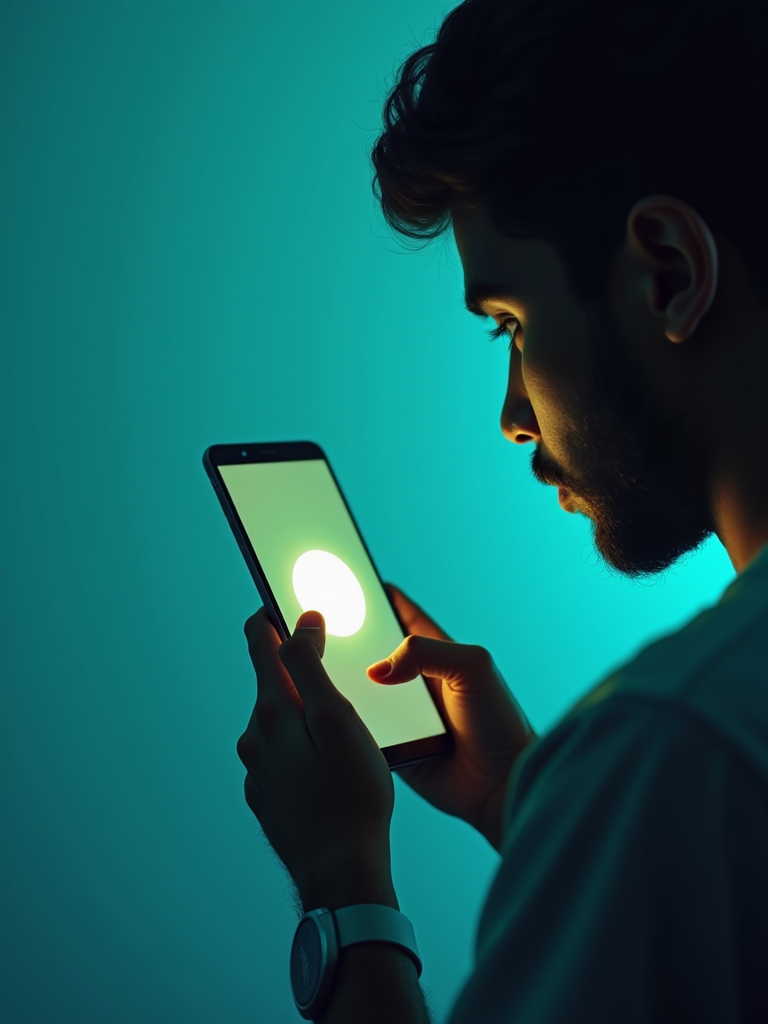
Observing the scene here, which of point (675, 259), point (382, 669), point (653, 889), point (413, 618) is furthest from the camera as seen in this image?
point (413, 618)

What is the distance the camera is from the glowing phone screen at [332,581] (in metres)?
0.92

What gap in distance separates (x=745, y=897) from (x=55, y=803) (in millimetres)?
1028

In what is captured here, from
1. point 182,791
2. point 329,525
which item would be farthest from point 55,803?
point 329,525

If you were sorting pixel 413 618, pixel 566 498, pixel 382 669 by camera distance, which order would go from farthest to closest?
pixel 413 618 < pixel 382 669 < pixel 566 498

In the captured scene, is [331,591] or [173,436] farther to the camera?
[173,436]

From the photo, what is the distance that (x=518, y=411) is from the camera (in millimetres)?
778

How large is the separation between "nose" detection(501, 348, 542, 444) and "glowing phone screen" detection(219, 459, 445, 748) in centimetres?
29

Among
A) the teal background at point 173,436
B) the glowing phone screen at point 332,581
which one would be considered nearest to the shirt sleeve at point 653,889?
the glowing phone screen at point 332,581

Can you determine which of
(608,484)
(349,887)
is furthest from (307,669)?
(608,484)

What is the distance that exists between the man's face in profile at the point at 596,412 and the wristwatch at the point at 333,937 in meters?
0.33

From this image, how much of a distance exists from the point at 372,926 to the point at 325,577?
44 cm

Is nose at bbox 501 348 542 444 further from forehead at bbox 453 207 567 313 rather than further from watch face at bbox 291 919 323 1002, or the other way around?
watch face at bbox 291 919 323 1002

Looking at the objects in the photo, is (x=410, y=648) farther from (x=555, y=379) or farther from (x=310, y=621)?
(x=555, y=379)

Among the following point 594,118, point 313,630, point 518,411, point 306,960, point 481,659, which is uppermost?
point 594,118
